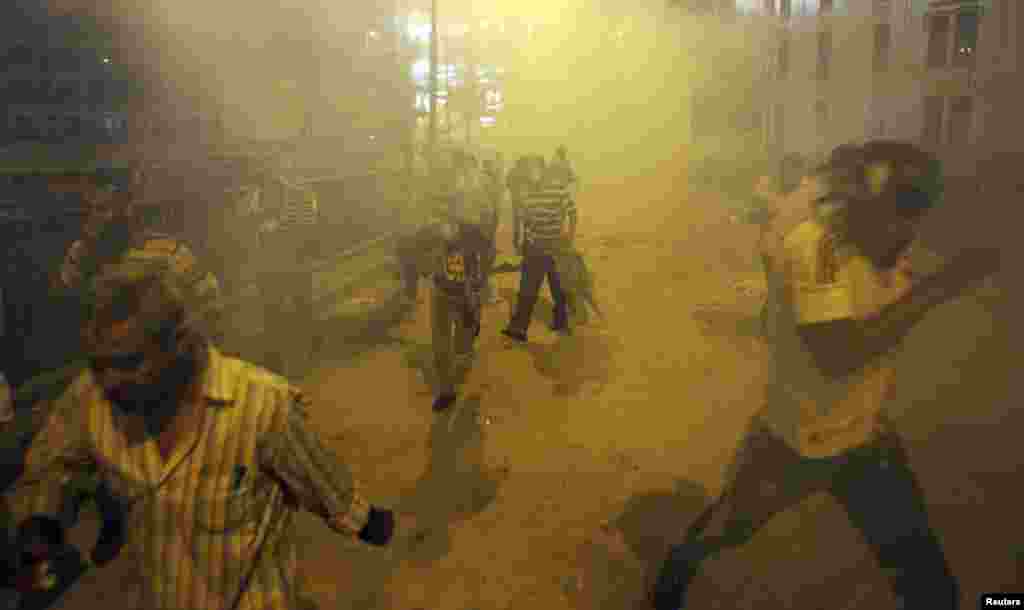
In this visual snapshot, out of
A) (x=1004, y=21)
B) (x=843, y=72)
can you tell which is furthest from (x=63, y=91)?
(x=843, y=72)

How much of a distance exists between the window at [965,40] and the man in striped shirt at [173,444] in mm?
17823

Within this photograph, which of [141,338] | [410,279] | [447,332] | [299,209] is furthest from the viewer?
[410,279]

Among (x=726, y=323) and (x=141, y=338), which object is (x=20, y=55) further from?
(x=141, y=338)

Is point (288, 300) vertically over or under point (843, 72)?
under

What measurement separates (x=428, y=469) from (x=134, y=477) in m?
3.27

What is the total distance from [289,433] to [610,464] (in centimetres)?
338

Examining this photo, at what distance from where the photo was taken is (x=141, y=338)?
5.25 ft

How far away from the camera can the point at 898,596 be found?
2.65 metres

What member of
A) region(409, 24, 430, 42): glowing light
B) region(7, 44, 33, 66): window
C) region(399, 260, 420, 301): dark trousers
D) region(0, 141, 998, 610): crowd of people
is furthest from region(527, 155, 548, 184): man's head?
region(409, 24, 430, 42): glowing light

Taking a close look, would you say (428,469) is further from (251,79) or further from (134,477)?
(251,79)

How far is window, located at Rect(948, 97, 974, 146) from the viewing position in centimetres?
1598

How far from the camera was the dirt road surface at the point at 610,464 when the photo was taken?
11.8 feet

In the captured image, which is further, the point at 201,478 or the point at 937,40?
the point at 937,40

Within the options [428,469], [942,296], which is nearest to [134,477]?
[942,296]
